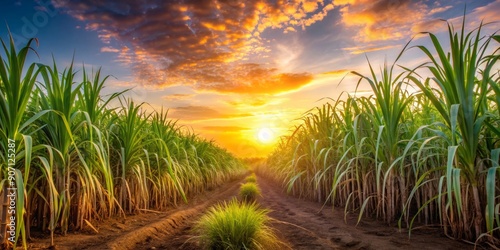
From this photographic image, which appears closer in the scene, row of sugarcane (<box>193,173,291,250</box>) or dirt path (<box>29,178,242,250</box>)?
row of sugarcane (<box>193,173,291,250</box>)

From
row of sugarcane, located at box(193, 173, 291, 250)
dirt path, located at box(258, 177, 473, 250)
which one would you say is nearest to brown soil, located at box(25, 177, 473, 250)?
dirt path, located at box(258, 177, 473, 250)

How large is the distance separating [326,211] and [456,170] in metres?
2.71

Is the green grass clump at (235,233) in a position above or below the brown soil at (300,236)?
above

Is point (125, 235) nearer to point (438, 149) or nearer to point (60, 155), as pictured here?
point (60, 155)

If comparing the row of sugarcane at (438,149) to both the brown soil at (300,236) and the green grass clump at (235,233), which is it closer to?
the brown soil at (300,236)

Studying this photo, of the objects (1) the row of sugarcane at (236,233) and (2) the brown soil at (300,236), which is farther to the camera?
(2) the brown soil at (300,236)

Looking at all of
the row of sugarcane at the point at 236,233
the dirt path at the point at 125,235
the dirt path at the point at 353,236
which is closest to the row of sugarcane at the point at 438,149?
the dirt path at the point at 353,236

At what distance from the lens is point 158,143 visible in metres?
5.39

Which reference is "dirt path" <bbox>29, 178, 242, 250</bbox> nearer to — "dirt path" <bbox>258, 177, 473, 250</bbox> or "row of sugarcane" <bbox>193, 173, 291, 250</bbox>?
"row of sugarcane" <bbox>193, 173, 291, 250</bbox>

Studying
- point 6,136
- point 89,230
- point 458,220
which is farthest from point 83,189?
point 458,220

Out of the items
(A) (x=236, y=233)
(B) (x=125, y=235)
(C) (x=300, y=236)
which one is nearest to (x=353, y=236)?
(C) (x=300, y=236)

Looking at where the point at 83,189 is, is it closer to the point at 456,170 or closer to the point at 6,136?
the point at 6,136

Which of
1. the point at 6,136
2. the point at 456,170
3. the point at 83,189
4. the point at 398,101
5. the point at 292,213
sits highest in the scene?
the point at 398,101

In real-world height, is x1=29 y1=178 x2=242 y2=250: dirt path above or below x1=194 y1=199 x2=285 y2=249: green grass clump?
below
